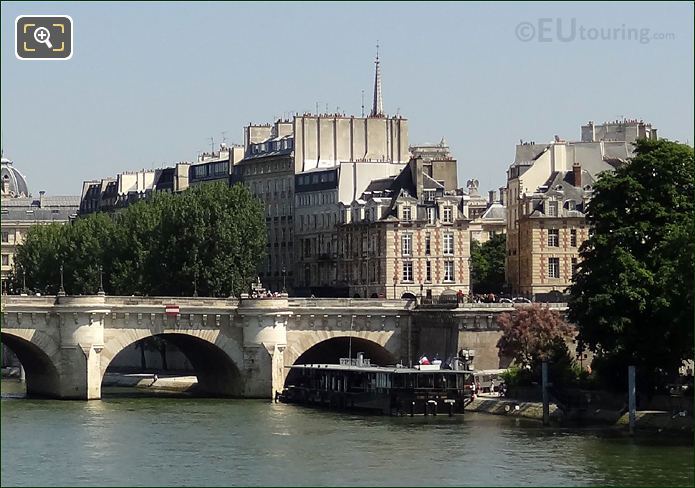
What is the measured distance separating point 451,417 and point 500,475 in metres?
20.3

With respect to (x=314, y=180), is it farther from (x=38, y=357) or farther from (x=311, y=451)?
(x=311, y=451)

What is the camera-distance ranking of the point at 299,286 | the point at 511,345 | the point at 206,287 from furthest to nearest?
the point at 299,286
the point at 206,287
the point at 511,345

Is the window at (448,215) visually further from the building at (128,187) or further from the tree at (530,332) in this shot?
the building at (128,187)

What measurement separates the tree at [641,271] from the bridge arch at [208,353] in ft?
63.2

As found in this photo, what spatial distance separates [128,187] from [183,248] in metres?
46.7

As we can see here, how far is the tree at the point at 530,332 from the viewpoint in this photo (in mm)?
80250

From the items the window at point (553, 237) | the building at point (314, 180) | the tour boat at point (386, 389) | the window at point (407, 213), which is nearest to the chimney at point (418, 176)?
the window at point (407, 213)

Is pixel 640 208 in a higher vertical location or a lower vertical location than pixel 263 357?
higher

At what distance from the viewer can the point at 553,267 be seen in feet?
344

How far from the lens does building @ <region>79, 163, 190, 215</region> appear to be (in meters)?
139

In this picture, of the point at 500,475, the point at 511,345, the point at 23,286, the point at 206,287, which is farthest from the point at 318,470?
the point at 23,286

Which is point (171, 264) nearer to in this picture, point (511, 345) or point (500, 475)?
point (511, 345)

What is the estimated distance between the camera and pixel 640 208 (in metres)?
69.9

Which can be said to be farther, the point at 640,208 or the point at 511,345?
the point at 511,345
